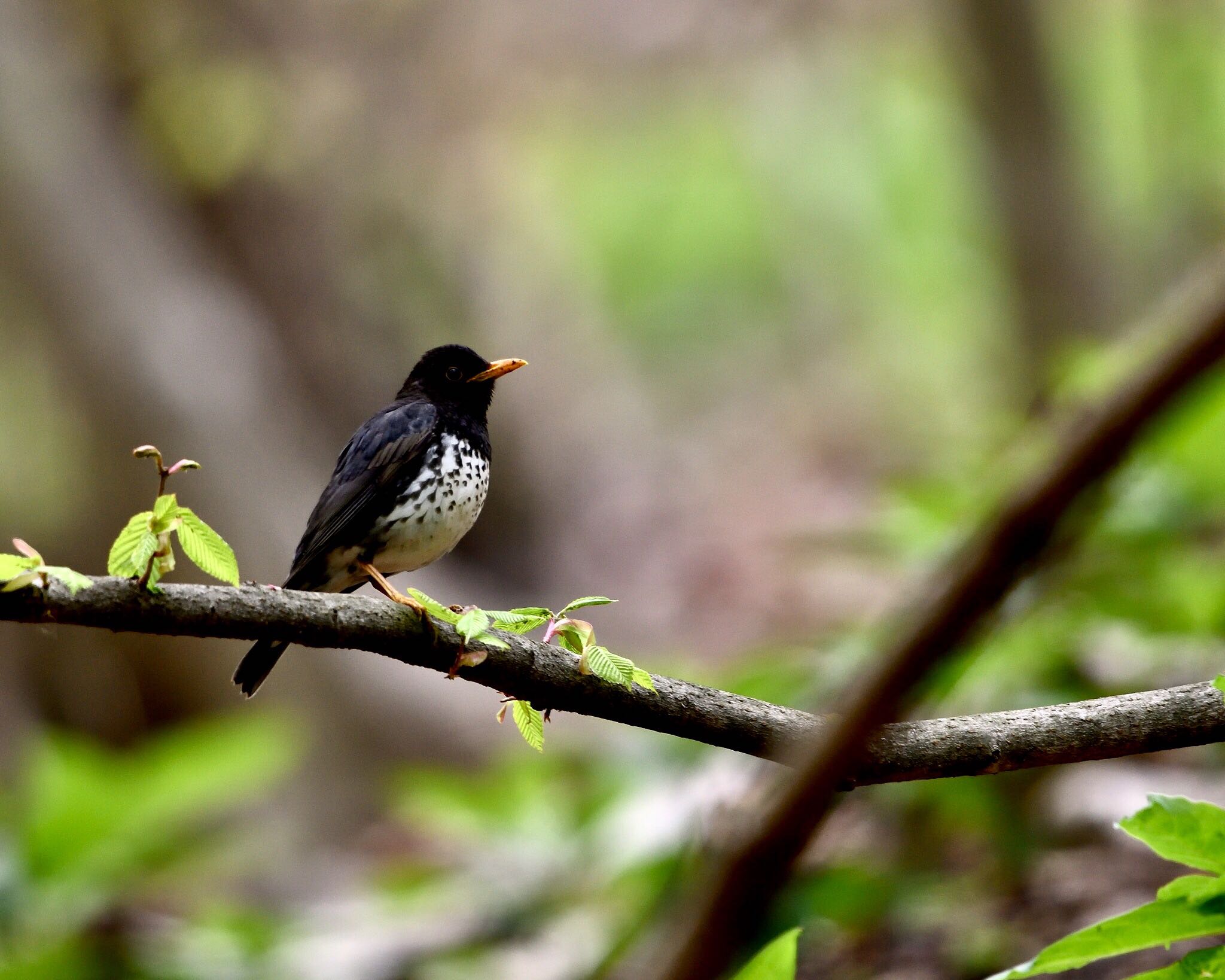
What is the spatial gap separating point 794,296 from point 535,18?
5.90m

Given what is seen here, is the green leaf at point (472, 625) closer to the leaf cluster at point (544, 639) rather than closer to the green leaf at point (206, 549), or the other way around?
the leaf cluster at point (544, 639)

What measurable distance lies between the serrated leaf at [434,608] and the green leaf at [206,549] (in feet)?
0.80

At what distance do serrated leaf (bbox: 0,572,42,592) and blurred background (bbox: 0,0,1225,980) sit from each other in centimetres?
84

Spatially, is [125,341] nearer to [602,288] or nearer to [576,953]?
[576,953]

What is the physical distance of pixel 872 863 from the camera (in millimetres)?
4109

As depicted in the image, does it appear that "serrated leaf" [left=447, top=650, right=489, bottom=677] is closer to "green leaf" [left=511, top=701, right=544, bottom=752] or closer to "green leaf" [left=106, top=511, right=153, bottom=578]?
"green leaf" [left=511, top=701, right=544, bottom=752]

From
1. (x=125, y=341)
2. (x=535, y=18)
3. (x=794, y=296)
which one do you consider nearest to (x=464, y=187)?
(x=535, y=18)

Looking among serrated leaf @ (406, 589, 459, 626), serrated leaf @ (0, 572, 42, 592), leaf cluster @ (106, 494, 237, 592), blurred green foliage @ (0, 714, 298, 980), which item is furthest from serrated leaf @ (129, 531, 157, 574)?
blurred green foliage @ (0, 714, 298, 980)

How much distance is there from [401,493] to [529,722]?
108 cm

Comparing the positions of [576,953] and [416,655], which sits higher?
[576,953]

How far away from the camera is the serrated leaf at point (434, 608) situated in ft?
5.64

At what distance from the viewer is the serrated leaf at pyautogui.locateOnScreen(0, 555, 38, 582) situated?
141 cm

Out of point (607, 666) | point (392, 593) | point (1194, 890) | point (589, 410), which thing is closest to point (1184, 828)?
point (1194, 890)

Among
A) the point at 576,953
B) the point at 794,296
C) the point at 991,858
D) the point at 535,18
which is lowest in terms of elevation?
the point at 576,953
